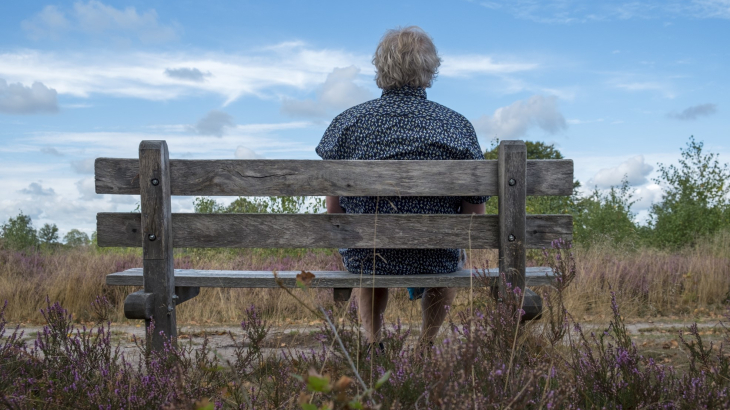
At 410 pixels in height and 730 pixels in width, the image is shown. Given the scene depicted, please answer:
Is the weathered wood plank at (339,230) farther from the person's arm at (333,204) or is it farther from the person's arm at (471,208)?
the person's arm at (333,204)

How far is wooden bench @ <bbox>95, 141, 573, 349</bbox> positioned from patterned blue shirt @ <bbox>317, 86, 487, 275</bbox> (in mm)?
268

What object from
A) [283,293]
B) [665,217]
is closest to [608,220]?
[665,217]

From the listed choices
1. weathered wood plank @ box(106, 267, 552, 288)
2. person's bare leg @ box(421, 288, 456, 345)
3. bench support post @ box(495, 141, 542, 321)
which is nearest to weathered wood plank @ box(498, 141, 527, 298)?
bench support post @ box(495, 141, 542, 321)

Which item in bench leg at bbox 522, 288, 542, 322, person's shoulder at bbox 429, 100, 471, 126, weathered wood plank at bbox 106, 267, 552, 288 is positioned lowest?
bench leg at bbox 522, 288, 542, 322

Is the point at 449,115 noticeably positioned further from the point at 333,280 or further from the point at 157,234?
the point at 157,234

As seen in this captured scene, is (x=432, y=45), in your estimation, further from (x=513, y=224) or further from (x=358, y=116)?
(x=513, y=224)

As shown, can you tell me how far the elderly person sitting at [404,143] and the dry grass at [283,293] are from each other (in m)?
2.92

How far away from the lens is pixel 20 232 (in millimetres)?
15641

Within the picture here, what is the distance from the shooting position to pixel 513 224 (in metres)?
3.43

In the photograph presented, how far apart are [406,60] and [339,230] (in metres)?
1.22

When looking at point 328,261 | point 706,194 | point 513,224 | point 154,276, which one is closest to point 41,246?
point 328,261

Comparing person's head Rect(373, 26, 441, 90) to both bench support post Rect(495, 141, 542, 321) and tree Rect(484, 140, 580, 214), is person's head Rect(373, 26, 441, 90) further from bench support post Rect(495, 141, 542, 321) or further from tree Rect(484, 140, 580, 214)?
tree Rect(484, 140, 580, 214)

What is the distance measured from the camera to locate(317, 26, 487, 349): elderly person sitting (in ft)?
12.3

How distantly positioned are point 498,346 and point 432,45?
85.7 inches
